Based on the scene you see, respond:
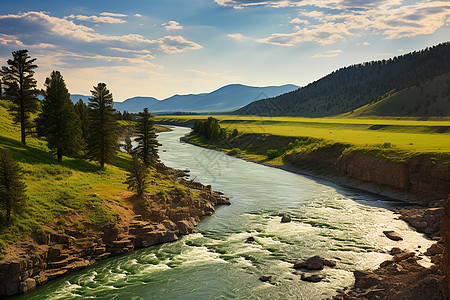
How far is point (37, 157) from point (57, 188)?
39.0 ft

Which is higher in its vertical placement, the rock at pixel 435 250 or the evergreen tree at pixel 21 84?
the evergreen tree at pixel 21 84

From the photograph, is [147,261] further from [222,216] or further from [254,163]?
[254,163]

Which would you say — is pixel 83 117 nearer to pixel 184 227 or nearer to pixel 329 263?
pixel 184 227

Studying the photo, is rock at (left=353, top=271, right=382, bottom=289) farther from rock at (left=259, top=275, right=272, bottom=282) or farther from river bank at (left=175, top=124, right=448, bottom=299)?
rock at (left=259, top=275, right=272, bottom=282)

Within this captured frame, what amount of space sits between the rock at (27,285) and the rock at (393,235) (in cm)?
3812

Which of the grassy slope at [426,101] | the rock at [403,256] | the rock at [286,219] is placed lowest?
the rock at [286,219]

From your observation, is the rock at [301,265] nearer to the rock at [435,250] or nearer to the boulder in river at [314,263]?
the boulder in river at [314,263]

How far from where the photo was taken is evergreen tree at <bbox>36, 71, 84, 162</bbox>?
50156 mm

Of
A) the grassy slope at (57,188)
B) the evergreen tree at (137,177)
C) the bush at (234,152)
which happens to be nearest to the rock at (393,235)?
the grassy slope at (57,188)

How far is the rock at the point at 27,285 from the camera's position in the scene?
27.4m

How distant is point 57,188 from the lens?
39.6 metres

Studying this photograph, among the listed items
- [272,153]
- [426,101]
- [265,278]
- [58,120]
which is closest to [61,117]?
[58,120]

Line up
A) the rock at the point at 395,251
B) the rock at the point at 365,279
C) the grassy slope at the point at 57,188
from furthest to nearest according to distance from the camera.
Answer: the rock at the point at 395,251
the grassy slope at the point at 57,188
the rock at the point at 365,279

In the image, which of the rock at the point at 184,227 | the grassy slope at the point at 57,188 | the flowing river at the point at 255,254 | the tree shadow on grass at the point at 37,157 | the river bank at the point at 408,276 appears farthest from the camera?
the tree shadow on grass at the point at 37,157
